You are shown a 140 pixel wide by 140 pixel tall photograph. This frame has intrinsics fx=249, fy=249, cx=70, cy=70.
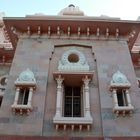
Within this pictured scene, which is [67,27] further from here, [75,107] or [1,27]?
[1,27]

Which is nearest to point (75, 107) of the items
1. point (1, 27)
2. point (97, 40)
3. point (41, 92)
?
point (41, 92)

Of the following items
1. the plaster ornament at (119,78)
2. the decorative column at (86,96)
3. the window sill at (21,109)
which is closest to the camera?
the window sill at (21,109)

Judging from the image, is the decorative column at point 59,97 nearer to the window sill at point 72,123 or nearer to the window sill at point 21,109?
the window sill at point 72,123

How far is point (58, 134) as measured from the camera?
32.6ft

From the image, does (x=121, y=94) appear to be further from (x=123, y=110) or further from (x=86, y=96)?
(x=86, y=96)

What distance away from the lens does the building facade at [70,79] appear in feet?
33.1

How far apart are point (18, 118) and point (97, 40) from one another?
6.36m

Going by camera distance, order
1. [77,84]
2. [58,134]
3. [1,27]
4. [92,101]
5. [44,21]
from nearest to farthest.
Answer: [58,134], [92,101], [77,84], [44,21], [1,27]

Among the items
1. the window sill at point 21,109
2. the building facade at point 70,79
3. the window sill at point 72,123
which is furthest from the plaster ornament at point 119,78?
the window sill at point 21,109

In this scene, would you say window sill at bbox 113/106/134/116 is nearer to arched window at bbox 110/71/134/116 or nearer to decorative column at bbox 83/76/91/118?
arched window at bbox 110/71/134/116

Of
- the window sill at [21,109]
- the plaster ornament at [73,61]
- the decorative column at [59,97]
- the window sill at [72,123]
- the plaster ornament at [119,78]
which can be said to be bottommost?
the window sill at [72,123]

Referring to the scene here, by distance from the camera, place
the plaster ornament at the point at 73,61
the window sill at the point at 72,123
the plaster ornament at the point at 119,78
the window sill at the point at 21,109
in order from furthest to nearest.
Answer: the plaster ornament at the point at 73,61, the plaster ornament at the point at 119,78, the window sill at the point at 21,109, the window sill at the point at 72,123

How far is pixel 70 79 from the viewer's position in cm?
1195

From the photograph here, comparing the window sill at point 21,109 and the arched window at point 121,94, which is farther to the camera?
the arched window at point 121,94
